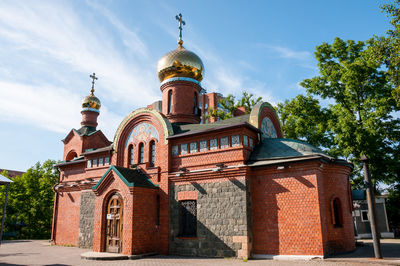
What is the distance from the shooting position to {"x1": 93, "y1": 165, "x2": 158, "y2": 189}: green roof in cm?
1213

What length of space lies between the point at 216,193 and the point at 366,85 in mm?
12012

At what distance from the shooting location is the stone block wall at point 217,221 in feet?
34.9

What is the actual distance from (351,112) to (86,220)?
16.1 m

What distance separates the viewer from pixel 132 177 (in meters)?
12.8

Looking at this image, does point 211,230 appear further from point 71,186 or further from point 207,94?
point 207,94

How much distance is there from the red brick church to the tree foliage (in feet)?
47.1

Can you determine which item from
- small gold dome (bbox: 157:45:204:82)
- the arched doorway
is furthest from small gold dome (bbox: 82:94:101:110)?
the arched doorway

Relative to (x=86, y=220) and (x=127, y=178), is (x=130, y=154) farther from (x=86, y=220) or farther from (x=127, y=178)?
(x=86, y=220)

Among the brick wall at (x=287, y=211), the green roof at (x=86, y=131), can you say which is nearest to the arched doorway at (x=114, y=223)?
the brick wall at (x=287, y=211)

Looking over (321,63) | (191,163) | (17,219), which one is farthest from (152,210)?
(17,219)

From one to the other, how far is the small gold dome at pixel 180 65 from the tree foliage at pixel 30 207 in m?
18.3

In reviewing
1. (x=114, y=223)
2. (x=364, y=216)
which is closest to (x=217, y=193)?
(x=114, y=223)

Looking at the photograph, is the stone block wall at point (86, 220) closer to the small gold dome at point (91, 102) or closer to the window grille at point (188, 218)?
the window grille at point (188, 218)

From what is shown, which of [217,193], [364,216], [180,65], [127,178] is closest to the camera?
[217,193]
